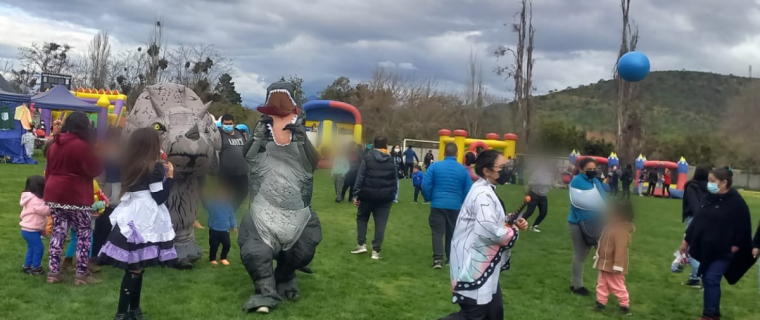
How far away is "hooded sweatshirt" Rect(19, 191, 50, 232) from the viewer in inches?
227

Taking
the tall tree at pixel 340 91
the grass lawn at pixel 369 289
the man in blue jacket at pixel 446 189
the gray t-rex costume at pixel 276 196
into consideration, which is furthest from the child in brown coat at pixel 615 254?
the tall tree at pixel 340 91

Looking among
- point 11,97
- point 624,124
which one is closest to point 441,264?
point 11,97

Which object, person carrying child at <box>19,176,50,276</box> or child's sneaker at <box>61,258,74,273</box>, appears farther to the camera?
child's sneaker at <box>61,258,74,273</box>

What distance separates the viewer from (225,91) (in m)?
41.8

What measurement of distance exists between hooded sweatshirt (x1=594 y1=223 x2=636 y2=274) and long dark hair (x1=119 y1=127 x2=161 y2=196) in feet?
14.2

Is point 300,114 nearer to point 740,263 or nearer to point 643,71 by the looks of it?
point 740,263

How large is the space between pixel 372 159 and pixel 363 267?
140 centimetres

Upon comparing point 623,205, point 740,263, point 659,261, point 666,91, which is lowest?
point 659,261

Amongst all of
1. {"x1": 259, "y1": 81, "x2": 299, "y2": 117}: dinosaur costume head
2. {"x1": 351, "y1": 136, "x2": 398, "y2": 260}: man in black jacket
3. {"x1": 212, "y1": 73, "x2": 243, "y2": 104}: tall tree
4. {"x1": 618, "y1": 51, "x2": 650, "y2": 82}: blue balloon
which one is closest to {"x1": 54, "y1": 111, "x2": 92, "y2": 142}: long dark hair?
{"x1": 259, "y1": 81, "x2": 299, "y2": 117}: dinosaur costume head

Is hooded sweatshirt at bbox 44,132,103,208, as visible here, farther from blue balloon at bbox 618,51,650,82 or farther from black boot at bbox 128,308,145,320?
blue balloon at bbox 618,51,650,82

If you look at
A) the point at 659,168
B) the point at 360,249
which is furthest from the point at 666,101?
the point at 360,249

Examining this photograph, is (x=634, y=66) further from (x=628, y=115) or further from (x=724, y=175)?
(x=628, y=115)

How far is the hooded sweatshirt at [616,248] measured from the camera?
5879 mm

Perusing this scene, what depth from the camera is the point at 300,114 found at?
5641 millimetres
